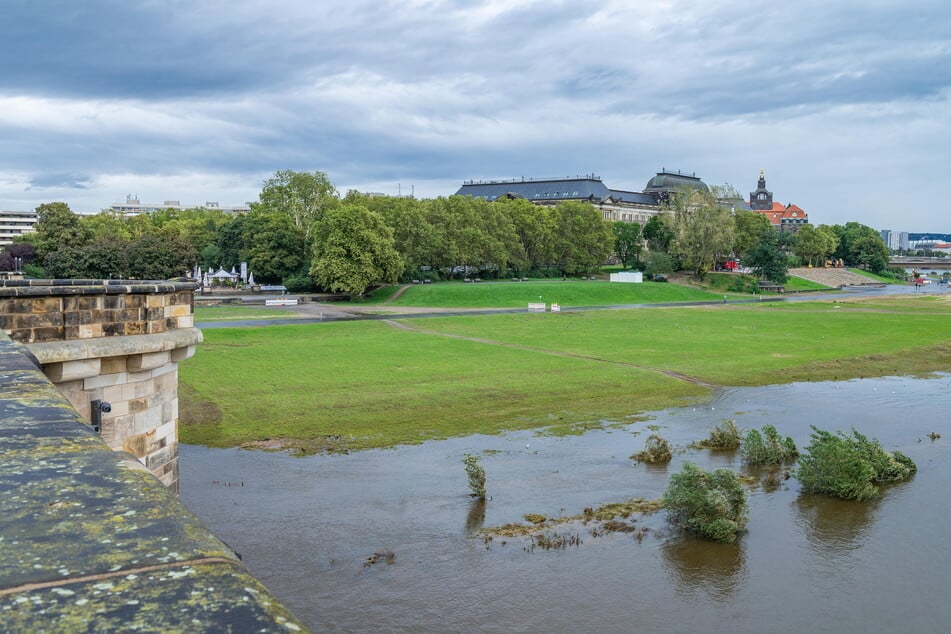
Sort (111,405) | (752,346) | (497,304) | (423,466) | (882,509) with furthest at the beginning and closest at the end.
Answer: (497,304) → (752,346) → (423,466) → (882,509) → (111,405)

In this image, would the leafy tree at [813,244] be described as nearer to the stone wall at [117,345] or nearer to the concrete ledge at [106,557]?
the stone wall at [117,345]

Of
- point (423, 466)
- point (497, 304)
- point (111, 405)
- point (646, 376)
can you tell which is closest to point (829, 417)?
point (646, 376)

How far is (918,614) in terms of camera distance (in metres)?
14.6

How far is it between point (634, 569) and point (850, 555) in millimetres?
4931

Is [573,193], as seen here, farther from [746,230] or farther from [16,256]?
[16,256]

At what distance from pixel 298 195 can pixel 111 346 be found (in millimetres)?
100573

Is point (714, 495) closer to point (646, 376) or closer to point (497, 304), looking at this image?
point (646, 376)

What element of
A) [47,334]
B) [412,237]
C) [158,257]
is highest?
[412,237]

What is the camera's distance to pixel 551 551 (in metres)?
17.1

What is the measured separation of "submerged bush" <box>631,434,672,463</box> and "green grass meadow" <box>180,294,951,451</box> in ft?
14.2

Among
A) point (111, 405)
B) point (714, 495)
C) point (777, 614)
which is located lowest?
point (777, 614)

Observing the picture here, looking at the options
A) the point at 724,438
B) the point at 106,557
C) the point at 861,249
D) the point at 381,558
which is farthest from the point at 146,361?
the point at 861,249

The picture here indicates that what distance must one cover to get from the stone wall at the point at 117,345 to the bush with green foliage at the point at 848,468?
53.6 ft

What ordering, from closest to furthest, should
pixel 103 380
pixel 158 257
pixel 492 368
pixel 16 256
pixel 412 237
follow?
pixel 103 380
pixel 492 368
pixel 158 257
pixel 412 237
pixel 16 256
